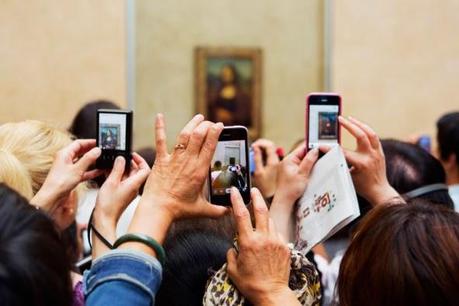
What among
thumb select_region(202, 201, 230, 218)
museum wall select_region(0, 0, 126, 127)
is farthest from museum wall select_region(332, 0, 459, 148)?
thumb select_region(202, 201, 230, 218)

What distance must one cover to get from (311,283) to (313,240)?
0.17 metres

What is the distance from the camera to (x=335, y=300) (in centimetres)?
150

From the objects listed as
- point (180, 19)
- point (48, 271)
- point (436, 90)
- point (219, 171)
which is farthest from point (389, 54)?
point (48, 271)

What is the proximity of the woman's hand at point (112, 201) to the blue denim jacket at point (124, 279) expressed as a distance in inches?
10.1

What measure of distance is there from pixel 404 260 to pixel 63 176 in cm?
78

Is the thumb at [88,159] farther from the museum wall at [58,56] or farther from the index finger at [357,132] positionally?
the museum wall at [58,56]

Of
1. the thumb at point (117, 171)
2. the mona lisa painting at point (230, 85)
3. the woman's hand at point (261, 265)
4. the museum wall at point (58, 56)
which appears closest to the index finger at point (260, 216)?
the woman's hand at point (261, 265)

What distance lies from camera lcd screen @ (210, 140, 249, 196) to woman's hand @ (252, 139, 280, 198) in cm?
88

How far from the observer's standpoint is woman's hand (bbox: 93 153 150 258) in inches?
55.2

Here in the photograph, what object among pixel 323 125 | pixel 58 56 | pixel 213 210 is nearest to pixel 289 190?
pixel 323 125

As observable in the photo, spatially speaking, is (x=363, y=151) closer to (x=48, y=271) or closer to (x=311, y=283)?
(x=311, y=283)

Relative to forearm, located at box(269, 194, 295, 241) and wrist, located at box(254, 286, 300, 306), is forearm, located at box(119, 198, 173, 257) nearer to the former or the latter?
wrist, located at box(254, 286, 300, 306)

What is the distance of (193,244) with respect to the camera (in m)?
1.37

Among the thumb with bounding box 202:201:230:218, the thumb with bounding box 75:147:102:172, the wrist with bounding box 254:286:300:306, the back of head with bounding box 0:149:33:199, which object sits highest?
the thumb with bounding box 75:147:102:172
